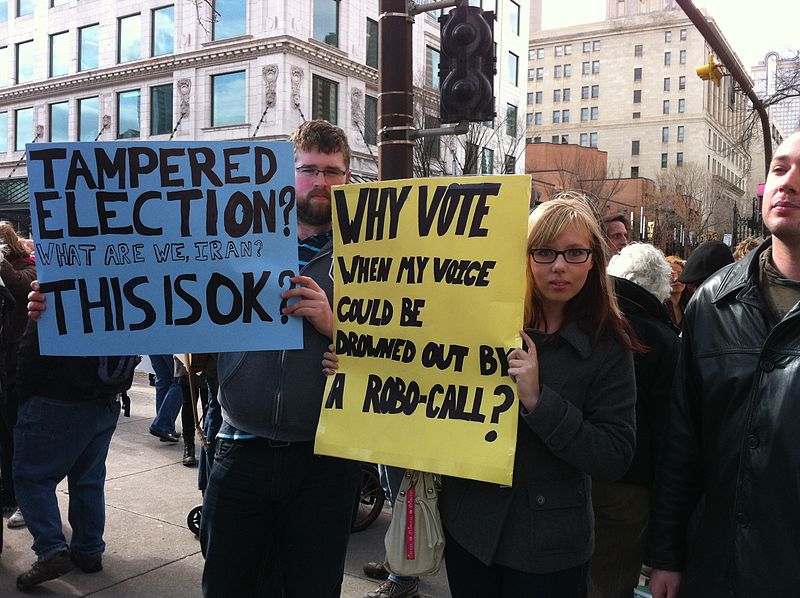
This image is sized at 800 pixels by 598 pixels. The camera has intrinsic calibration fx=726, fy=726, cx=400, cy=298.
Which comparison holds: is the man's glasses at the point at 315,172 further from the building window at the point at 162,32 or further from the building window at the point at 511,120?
the building window at the point at 511,120

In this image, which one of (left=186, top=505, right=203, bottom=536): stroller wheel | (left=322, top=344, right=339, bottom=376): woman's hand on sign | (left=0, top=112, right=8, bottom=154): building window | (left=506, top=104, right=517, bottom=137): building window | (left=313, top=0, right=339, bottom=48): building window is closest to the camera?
(left=322, top=344, right=339, bottom=376): woman's hand on sign

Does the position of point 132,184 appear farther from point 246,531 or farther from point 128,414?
point 128,414

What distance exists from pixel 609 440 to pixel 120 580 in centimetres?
323

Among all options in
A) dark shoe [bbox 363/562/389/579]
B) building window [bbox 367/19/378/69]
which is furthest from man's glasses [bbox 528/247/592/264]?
building window [bbox 367/19/378/69]

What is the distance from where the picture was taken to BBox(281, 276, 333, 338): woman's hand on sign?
2.55 meters

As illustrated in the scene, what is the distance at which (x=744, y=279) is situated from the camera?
2068mm

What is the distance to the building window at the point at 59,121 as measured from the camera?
121 feet

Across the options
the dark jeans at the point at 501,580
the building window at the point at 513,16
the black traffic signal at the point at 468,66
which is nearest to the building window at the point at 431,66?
the building window at the point at 513,16

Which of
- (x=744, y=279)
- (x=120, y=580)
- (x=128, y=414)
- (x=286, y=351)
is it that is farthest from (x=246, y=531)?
(x=128, y=414)

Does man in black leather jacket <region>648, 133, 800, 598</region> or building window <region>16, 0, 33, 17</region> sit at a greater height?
building window <region>16, 0, 33, 17</region>

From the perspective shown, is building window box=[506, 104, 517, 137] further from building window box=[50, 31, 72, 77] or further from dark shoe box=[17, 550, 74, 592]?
dark shoe box=[17, 550, 74, 592]

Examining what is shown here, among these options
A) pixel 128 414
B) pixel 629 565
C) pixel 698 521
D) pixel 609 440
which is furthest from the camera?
pixel 128 414

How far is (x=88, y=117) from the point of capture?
3609cm

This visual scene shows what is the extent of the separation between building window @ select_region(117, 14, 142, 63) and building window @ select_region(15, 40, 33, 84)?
7.48 m
